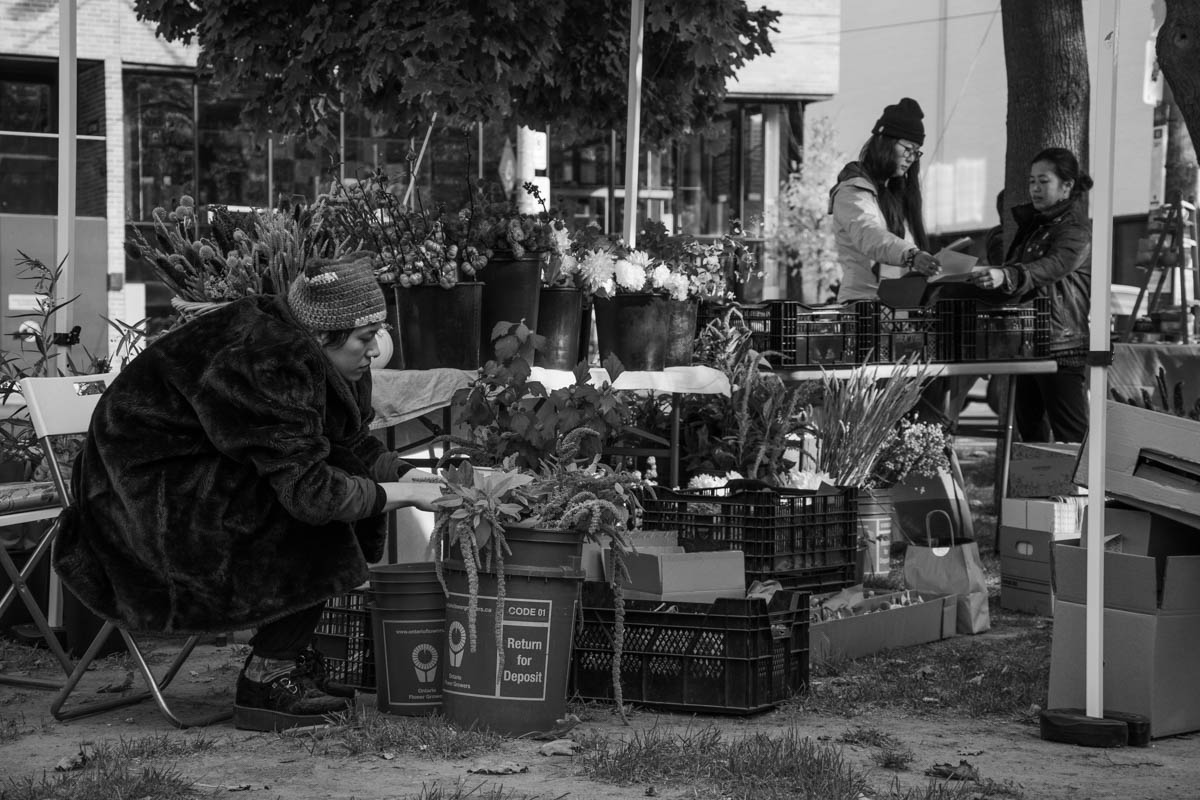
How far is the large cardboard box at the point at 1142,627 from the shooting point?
14.4ft

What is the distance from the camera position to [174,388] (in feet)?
13.5

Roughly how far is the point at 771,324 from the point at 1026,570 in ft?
5.14

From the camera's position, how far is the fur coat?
400 cm

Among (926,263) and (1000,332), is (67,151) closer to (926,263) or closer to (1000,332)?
(926,263)

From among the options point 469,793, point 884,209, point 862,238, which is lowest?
point 469,793

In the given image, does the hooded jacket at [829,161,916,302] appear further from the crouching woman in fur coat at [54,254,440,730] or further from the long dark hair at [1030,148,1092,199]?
the crouching woman in fur coat at [54,254,440,730]

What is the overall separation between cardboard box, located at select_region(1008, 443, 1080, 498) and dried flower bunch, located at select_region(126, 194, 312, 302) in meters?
3.56

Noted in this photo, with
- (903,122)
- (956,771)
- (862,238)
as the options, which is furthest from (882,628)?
(903,122)

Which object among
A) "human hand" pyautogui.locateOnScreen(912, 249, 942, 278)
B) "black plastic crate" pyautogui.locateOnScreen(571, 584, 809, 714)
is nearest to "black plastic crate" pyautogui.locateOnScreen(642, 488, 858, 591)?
"black plastic crate" pyautogui.locateOnScreen(571, 584, 809, 714)

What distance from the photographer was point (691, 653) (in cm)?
459

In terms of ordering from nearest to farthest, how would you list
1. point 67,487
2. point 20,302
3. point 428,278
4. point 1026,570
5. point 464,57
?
point 67,487 < point 428,278 < point 1026,570 < point 464,57 < point 20,302

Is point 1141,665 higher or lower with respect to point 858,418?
lower

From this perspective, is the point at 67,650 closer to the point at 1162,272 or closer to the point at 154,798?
the point at 154,798

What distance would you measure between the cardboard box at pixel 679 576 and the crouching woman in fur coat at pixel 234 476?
2.84 feet
